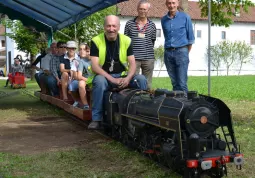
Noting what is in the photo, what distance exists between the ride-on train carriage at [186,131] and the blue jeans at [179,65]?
1630 millimetres

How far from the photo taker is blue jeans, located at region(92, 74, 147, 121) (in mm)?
6734

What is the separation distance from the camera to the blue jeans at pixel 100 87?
673cm

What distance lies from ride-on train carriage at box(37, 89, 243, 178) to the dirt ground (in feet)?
5.96

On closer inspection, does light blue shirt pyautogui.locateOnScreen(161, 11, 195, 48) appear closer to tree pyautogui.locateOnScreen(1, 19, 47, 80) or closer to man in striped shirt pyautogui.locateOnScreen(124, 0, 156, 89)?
man in striped shirt pyautogui.locateOnScreen(124, 0, 156, 89)

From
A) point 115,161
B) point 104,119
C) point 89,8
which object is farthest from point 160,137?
point 89,8

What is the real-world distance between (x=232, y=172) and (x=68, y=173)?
195 centimetres

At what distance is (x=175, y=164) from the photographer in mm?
4844

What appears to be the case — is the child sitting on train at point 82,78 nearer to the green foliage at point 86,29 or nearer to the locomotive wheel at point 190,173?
the locomotive wheel at point 190,173

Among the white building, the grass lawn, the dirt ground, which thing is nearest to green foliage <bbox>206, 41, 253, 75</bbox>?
the white building

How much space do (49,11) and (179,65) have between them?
27.9 feet

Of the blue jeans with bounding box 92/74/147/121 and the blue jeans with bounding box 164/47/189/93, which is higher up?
the blue jeans with bounding box 164/47/189/93

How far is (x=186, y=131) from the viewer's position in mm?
4773

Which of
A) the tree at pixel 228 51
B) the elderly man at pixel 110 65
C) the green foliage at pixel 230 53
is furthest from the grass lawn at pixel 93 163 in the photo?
the tree at pixel 228 51

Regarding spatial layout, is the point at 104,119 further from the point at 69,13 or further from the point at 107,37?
the point at 69,13
